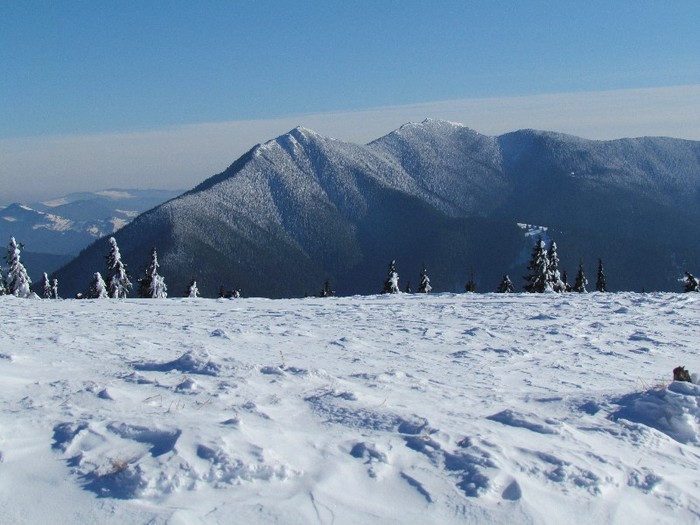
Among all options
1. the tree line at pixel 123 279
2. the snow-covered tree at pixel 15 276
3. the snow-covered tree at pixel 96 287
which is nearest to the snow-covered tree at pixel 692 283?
the tree line at pixel 123 279

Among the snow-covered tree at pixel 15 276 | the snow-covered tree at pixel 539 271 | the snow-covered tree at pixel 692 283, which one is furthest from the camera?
the snow-covered tree at pixel 539 271

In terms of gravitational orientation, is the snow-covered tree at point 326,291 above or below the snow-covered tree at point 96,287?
below

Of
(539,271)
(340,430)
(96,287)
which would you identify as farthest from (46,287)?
(340,430)

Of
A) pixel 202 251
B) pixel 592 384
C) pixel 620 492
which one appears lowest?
pixel 202 251

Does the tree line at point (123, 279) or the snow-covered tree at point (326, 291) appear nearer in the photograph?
the tree line at point (123, 279)

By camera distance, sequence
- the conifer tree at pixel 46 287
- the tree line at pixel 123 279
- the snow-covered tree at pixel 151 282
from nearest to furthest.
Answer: the tree line at pixel 123 279, the snow-covered tree at pixel 151 282, the conifer tree at pixel 46 287

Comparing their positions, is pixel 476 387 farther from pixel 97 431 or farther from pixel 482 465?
pixel 97 431

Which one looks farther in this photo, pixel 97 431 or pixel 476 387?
pixel 476 387

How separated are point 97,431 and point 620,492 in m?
4.84

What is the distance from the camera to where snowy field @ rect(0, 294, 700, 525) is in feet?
15.2

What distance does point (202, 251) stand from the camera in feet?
622

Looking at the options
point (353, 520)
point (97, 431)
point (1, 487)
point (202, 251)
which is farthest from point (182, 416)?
point (202, 251)

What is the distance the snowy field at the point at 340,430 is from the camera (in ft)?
15.2

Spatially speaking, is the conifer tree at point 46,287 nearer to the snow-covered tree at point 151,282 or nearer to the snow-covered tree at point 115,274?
the snow-covered tree at point 151,282
